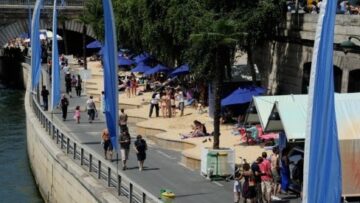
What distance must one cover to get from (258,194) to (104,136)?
9176 mm

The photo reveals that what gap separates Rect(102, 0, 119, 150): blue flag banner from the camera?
20609mm

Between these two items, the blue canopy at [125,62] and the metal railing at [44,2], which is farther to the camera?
the metal railing at [44,2]

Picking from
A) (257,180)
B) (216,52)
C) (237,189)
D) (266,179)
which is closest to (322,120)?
(257,180)

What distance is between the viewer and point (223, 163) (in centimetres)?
2623

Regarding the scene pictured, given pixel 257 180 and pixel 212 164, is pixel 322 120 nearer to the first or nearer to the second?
pixel 257 180

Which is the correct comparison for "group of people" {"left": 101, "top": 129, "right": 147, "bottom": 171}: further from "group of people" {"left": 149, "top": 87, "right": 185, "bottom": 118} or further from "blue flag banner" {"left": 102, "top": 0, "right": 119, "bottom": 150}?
"group of people" {"left": 149, "top": 87, "right": 185, "bottom": 118}

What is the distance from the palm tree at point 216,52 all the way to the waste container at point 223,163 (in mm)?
1978

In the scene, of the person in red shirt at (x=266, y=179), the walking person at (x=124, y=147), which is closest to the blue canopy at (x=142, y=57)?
the walking person at (x=124, y=147)

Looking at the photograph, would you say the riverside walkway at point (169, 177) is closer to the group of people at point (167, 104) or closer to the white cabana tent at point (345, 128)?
the white cabana tent at point (345, 128)

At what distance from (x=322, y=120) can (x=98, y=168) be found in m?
14.3

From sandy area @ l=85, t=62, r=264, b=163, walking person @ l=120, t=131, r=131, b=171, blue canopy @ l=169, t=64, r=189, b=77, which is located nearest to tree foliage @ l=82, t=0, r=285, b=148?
blue canopy @ l=169, t=64, r=189, b=77

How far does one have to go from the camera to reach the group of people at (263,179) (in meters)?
21.0

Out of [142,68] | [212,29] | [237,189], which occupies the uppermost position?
[212,29]

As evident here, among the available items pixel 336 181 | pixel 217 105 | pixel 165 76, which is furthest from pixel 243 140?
pixel 165 76
